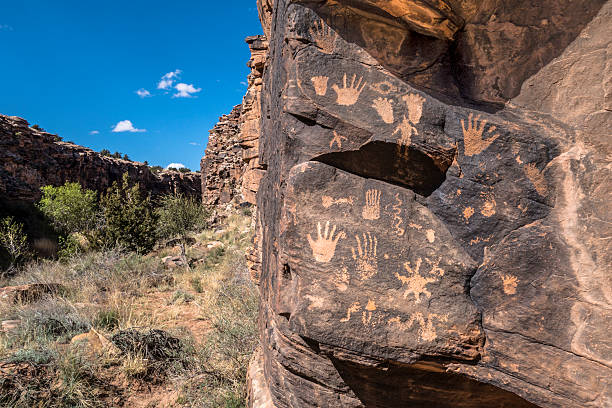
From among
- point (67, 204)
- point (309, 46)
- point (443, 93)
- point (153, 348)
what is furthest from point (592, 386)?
point (67, 204)

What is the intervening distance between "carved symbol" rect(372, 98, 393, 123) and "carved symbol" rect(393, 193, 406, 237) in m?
0.41

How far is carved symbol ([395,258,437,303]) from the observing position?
1.63 meters

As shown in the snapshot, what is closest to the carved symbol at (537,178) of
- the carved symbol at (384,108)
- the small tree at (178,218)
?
the carved symbol at (384,108)

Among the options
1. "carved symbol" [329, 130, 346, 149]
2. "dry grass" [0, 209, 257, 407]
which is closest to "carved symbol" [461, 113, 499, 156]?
"carved symbol" [329, 130, 346, 149]

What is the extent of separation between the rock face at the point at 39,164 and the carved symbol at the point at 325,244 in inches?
600

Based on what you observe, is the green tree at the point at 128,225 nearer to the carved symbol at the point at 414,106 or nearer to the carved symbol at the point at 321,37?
the carved symbol at the point at 321,37

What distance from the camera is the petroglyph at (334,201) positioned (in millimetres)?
1735

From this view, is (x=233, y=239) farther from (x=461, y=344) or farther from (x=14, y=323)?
(x=461, y=344)

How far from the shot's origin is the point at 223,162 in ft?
56.3

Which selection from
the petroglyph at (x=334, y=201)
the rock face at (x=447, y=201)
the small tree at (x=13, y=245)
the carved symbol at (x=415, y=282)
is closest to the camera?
the rock face at (x=447, y=201)

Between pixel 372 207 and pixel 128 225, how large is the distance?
9256mm

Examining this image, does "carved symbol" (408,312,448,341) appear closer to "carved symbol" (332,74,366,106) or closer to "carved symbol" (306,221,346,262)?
"carved symbol" (306,221,346,262)

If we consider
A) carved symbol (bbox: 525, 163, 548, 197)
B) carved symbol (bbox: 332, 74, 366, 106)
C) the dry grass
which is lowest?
the dry grass

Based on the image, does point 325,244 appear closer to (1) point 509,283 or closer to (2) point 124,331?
(1) point 509,283
